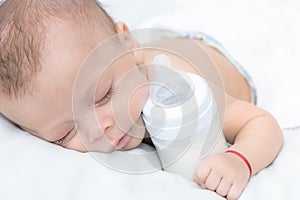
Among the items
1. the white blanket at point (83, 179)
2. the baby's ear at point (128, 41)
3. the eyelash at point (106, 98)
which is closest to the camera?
the white blanket at point (83, 179)

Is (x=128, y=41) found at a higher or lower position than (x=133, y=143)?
higher

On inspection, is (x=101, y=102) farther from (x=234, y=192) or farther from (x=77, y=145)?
(x=234, y=192)

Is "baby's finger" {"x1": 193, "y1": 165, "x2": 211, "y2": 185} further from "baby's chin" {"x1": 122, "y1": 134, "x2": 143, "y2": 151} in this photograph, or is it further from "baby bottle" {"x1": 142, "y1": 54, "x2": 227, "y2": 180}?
"baby's chin" {"x1": 122, "y1": 134, "x2": 143, "y2": 151}

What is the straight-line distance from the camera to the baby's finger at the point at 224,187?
2.70ft

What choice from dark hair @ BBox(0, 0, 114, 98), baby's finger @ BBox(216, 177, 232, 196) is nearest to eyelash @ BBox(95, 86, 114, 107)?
dark hair @ BBox(0, 0, 114, 98)

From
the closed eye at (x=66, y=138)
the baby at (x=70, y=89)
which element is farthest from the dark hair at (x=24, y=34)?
the closed eye at (x=66, y=138)

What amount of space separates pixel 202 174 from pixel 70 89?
0.82ft

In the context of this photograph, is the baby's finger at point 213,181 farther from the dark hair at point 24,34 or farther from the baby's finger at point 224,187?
the dark hair at point 24,34

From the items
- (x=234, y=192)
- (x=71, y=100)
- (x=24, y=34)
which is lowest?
(x=234, y=192)

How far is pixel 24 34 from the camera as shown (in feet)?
2.76

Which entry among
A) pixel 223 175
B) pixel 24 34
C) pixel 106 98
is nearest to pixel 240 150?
pixel 223 175

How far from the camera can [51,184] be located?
30.0 inches

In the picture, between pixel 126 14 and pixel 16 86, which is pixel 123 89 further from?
pixel 126 14

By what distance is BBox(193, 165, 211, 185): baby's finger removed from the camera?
84cm
